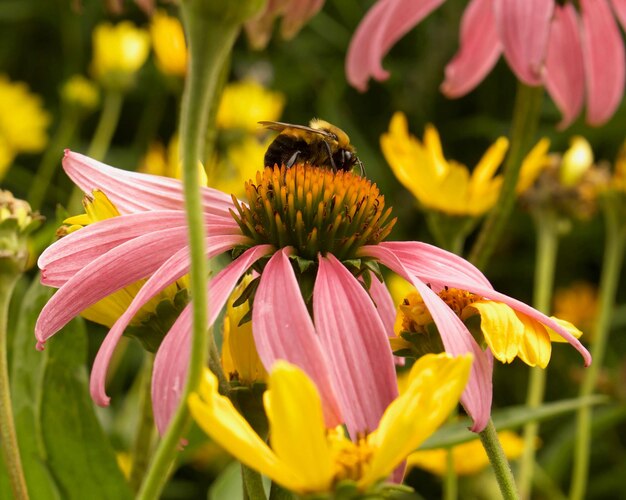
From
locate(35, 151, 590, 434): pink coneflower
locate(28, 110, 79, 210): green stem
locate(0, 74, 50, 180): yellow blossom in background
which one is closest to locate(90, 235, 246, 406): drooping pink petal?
locate(35, 151, 590, 434): pink coneflower

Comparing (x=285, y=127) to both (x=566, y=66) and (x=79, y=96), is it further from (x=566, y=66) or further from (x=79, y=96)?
(x=79, y=96)

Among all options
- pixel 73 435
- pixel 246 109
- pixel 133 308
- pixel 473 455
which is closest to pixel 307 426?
pixel 133 308

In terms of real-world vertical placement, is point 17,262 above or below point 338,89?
below

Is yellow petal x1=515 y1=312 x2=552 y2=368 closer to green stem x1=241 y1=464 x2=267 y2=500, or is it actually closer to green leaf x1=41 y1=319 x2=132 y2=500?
green stem x1=241 y1=464 x2=267 y2=500

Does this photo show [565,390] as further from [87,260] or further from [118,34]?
[87,260]

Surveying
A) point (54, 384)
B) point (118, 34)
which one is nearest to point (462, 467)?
point (54, 384)

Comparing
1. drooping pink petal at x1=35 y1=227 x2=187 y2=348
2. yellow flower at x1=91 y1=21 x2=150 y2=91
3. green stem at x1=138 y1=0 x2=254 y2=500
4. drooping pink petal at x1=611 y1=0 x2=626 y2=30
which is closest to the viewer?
green stem at x1=138 y1=0 x2=254 y2=500

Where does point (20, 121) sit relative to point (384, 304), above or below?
above
